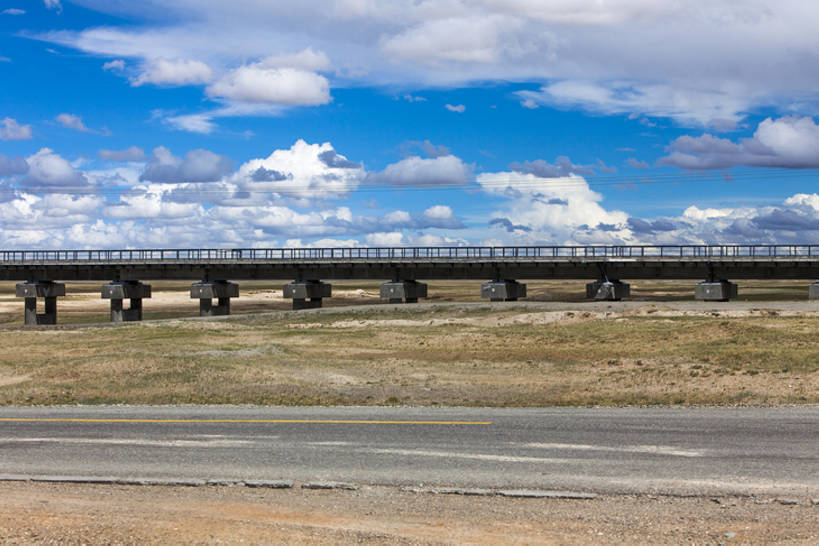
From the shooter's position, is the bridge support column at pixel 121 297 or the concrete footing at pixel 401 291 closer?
the concrete footing at pixel 401 291

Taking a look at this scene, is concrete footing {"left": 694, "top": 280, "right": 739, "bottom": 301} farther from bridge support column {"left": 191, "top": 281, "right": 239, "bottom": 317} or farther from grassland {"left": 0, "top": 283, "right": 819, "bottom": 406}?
bridge support column {"left": 191, "top": 281, "right": 239, "bottom": 317}

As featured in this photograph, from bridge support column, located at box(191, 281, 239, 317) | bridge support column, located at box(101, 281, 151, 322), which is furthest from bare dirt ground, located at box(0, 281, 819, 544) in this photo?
bridge support column, located at box(101, 281, 151, 322)

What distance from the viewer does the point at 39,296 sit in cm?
8481

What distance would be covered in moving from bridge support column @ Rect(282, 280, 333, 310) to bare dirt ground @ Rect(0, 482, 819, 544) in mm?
66894

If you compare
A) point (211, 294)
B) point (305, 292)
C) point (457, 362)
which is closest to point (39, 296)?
point (211, 294)

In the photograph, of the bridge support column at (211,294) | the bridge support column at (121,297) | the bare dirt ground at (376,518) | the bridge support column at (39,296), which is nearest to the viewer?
the bare dirt ground at (376,518)

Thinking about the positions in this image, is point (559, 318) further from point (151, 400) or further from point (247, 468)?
point (247, 468)

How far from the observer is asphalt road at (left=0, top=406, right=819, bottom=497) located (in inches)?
509

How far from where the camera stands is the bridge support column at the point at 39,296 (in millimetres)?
83438

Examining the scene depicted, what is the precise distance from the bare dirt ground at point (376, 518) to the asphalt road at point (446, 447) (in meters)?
0.84

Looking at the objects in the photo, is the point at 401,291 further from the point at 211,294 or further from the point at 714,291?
the point at 714,291

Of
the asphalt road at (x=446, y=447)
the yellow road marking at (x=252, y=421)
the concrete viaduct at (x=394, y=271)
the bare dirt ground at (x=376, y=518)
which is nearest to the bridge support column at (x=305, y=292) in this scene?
the concrete viaduct at (x=394, y=271)

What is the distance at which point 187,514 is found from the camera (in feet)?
36.6

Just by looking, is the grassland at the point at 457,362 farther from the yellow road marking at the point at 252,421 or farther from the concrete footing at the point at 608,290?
the concrete footing at the point at 608,290
